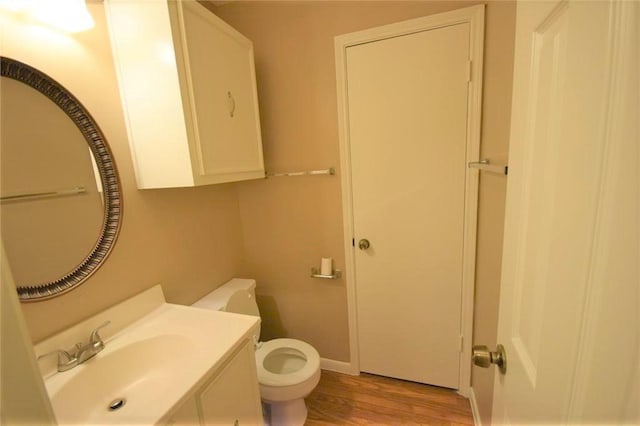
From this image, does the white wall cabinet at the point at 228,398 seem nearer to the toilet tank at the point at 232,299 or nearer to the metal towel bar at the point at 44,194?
the toilet tank at the point at 232,299

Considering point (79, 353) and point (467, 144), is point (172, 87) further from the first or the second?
point (467, 144)

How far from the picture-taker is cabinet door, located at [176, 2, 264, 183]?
1.17 meters

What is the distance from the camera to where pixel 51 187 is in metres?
0.96

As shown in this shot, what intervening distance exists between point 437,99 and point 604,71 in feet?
4.09

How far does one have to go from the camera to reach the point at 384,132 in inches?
61.5

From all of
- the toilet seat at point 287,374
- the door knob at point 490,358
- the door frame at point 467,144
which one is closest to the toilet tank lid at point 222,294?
the toilet seat at point 287,374

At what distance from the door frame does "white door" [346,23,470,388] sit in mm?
28

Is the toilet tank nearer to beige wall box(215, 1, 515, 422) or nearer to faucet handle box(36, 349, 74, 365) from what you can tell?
beige wall box(215, 1, 515, 422)

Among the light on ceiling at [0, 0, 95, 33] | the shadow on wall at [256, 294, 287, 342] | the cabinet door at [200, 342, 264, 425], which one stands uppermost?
the light on ceiling at [0, 0, 95, 33]

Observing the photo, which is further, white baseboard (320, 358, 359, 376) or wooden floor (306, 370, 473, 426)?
white baseboard (320, 358, 359, 376)

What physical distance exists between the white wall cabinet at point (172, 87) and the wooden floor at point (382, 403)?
4.93 ft

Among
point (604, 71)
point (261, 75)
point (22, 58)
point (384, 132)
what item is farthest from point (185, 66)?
point (604, 71)

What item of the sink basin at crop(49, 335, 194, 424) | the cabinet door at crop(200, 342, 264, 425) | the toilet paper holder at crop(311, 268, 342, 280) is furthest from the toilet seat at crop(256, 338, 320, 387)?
the sink basin at crop(49, 335, 194, 424)

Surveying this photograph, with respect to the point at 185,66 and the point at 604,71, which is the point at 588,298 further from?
the point at 185,66
